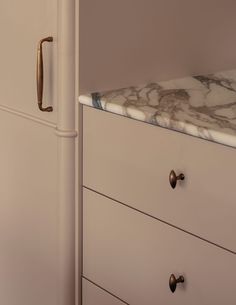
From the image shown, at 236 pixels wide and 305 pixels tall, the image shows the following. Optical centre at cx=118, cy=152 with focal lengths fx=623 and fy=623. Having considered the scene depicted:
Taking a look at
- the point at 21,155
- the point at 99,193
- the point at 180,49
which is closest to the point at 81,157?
the point at 99,193

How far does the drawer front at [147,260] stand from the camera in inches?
50.5

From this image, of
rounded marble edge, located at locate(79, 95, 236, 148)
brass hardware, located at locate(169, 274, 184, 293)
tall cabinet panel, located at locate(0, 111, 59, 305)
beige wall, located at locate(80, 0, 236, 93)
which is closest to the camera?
rounded marble edge, located at locate(79, 95, 236, 148)

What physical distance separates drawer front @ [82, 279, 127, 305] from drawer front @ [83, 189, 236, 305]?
0.02 m

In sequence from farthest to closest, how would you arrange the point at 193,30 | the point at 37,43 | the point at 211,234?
the point at 193,30
the point at 37,43
the point at 211,234

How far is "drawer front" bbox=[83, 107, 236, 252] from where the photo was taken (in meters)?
1.22

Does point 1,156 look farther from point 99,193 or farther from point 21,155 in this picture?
point 99,193

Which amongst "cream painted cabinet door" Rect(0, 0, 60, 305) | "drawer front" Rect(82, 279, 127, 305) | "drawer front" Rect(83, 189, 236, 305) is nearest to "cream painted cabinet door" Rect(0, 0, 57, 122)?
"cream painted cabinet door" Rect(0, 0, 60, 305)

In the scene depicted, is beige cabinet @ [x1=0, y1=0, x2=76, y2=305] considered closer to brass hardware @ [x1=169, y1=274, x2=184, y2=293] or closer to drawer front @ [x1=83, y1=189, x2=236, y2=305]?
drawer front @ [x1=83, y1=189, x2=236, y2=305]

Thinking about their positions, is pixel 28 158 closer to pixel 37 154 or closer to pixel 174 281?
pixel 37 154

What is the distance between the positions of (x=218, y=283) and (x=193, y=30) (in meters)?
0.68

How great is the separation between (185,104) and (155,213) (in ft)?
0.84

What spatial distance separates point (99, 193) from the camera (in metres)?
1.51

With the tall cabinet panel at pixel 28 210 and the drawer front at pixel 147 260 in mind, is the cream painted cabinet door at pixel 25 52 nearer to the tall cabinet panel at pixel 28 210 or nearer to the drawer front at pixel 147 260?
the tall cabinet panel at pixel 28 210

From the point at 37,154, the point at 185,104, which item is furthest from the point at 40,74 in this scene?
the point at 185,104
